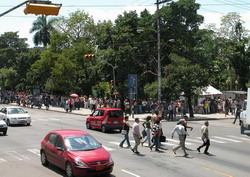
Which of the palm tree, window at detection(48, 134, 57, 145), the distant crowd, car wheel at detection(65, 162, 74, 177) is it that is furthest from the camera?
the palm tree

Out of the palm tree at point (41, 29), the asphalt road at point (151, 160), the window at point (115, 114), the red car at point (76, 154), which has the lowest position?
the asphalt road at point (151, 160)

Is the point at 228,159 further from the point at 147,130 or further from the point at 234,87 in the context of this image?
the point at 234,87

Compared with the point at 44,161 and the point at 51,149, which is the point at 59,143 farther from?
the point at 44,161

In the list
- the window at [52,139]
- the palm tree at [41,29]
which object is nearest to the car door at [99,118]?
the window at [52,139]

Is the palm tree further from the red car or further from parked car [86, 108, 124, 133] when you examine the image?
the red car

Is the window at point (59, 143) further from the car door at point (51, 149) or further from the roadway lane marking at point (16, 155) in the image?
the roadway lane marking at point (16, 155)

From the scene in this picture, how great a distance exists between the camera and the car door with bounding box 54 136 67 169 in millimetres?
12398

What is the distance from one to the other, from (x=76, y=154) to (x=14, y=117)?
17.3 m

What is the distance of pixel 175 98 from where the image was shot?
36.2 metres

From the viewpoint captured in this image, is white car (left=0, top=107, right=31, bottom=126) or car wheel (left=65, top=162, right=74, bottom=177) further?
white car (left=0, top=107, right=31, bottom=126)

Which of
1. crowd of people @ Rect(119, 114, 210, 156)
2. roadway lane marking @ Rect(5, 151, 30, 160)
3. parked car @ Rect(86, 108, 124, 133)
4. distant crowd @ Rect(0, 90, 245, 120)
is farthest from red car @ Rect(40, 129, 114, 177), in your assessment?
distant crowd @ Rect(0, 90, 245, 120)

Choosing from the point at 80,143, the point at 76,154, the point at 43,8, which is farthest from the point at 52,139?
the point at 43,8

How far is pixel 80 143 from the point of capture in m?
12.8

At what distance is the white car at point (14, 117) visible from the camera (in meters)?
27.9
